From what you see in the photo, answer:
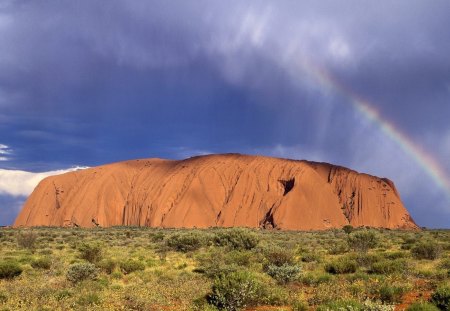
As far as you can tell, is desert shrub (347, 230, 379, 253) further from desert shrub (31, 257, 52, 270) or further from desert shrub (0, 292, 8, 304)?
desert shrub (0, 292, 8, 304)

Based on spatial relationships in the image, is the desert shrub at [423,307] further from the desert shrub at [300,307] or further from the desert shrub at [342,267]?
the desert shrub at [342,267]

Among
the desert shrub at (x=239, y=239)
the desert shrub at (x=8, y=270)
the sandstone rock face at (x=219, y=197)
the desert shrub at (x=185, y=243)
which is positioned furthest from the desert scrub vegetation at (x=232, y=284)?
the sandstone rock face at (x=219, y=197)

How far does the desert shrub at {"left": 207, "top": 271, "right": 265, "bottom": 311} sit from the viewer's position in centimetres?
1118

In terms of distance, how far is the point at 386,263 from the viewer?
56.7 ft

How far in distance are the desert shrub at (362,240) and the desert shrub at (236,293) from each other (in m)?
19.0

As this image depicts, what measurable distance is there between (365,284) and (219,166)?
286 ft

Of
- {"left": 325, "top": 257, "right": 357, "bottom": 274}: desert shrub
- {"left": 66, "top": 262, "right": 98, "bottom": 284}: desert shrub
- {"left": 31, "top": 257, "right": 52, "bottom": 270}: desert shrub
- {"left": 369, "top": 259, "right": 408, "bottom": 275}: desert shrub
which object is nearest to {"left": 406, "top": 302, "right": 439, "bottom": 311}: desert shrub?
{"left": 369, "top": 259, "right": 408, "bottom": 275}: desert shrub

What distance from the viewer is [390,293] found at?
1160cm

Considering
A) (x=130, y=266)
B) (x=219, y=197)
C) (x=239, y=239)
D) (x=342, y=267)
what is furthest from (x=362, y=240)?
(x=219, y=197)

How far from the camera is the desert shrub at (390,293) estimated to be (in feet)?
37.9

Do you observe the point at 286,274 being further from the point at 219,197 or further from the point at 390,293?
the point at 219,197

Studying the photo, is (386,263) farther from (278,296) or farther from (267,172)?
(267,172)

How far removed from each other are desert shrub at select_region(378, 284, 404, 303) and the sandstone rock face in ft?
226

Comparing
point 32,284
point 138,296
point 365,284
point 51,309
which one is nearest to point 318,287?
point 365,284
